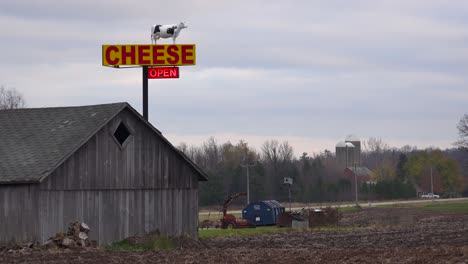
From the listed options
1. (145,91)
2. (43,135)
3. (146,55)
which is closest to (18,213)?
(43,135)

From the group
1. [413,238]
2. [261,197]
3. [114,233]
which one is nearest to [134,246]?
[114,233]

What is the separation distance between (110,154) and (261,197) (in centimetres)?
8779

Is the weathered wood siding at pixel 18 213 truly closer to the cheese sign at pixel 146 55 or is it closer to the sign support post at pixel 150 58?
the sign support post at pixel 150 58

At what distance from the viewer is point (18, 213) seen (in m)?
35.1

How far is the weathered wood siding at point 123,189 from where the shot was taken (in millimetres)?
36062

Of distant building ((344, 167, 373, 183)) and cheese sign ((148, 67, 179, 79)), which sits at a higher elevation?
cheese sign ((148, 67, 179, 79))

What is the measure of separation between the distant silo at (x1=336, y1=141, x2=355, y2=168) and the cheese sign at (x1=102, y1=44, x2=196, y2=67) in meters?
105

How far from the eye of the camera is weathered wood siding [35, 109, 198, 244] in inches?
1420

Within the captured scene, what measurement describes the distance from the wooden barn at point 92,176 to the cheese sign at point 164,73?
8.19m

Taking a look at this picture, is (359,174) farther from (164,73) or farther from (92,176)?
(92,176)

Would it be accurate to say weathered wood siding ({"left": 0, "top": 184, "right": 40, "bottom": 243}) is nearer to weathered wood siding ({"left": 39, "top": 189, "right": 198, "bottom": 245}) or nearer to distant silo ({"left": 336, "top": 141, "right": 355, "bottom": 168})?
weathered wood siding ({"left": 39, "top": 189, "right": 198, "bottom": 245})

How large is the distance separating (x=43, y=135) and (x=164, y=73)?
37.0ft

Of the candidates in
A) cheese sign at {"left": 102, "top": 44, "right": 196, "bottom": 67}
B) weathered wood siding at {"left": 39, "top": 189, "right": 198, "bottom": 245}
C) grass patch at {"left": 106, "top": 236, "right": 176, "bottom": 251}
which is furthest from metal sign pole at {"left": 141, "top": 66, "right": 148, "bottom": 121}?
grass patch at {"left": 106, "top": 236, "right": 176, "bottom": 251}

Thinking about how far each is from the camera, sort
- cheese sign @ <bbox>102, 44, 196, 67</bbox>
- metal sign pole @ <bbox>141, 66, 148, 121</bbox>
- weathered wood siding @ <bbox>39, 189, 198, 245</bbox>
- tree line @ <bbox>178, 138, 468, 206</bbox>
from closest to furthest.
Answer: weathered wood siding @ <bbox>39, 189, 198, 245</bbox>, cheese sign @ <bbox>102, 44, 196, 67</bbox>, metal sign pole @ <bbox>141, 66, 148, 121</bbox>, tree line @ <bbox>178, 138, 468, 206</bbox>
